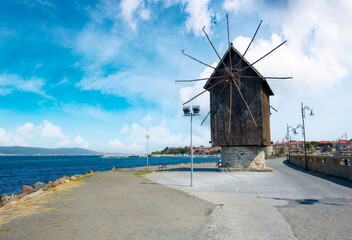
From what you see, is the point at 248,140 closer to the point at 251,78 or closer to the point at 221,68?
the point at 251,78

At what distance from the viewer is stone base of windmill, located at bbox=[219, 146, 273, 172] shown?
23.6 meters

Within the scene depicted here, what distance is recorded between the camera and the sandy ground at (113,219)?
6531mm

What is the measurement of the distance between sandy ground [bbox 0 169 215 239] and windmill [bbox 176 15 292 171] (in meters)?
13.7

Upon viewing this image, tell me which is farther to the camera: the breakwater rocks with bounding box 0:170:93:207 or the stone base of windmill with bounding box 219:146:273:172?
the stone base of windmill with bounding box 219:146:273:172

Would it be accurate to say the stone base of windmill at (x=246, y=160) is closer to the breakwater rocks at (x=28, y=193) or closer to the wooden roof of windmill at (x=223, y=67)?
the wooden roof of windmill at (x=223, y=67)

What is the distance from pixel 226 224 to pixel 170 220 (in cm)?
197

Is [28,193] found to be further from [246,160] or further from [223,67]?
[223,67]

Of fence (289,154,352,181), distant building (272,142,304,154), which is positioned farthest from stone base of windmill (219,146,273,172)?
distant building (272,142,304,154)

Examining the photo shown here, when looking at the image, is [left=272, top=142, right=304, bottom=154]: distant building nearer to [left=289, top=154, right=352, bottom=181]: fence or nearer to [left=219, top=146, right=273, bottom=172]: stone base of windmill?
[left=289, top=154, right=352, bottom=181]: fence

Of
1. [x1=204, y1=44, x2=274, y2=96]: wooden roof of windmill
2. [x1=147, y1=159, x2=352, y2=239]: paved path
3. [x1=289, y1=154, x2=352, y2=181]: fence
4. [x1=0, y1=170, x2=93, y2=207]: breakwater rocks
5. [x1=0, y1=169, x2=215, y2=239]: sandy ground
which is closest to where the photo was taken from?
[x1=147, y1=159, x2=352, y2=239]: paved path

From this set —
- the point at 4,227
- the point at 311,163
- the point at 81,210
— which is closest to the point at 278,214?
the point at 81,210

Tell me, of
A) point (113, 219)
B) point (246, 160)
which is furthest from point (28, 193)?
point (246, 160)

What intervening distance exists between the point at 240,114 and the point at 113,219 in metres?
19.2

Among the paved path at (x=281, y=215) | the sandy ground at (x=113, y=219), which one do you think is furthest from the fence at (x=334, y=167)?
the sandy ground at (x=113, y=219)
